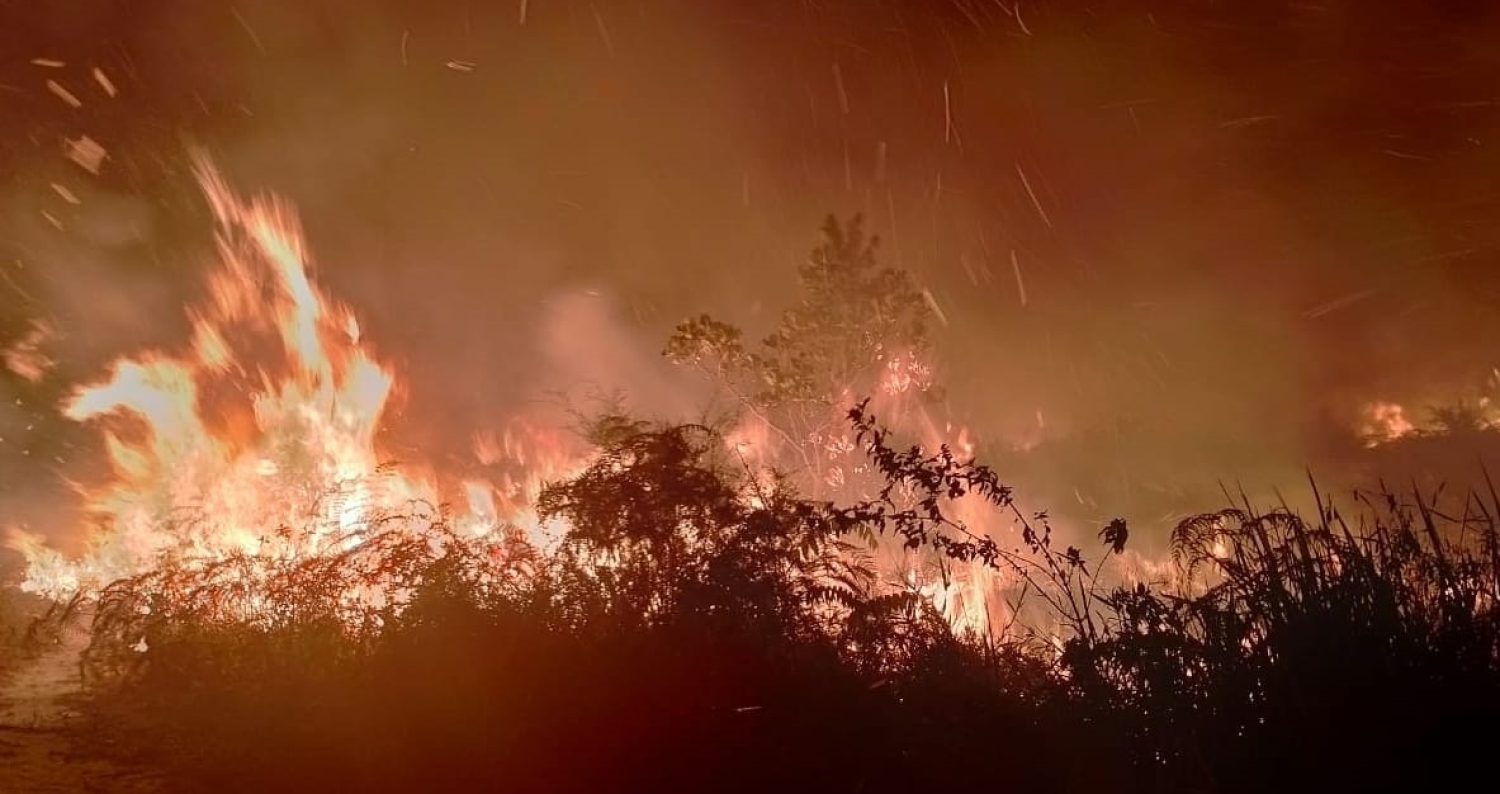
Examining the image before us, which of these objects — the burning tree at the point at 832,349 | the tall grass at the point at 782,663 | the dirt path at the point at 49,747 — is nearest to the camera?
the tall grass at the point at 782,663

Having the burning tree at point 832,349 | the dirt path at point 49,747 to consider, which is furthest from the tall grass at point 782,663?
the burning tree at point 832,349

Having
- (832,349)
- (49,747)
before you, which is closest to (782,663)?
(49,747)

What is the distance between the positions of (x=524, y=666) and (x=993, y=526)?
134 ft

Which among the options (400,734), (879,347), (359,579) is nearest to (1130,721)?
(400,734)

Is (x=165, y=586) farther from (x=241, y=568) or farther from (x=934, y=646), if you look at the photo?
(x=934, y=646)

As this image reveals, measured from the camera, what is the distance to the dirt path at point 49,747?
518 centimetres

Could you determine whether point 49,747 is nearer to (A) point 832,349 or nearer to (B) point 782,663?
(B) point 782,663

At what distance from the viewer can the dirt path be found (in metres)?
5.18

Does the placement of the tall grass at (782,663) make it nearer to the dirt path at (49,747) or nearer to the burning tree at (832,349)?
the dirt path at (49,747)

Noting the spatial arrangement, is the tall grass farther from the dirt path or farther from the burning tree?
the burning tree

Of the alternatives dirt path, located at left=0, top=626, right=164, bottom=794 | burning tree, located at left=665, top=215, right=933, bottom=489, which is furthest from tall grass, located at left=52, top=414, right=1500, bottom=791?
burning tree, located at left=665, top=215, right=933, bottom=489

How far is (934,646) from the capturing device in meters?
6.73

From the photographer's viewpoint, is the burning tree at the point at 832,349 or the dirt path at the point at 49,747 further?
the burning tree at the point at 832,349

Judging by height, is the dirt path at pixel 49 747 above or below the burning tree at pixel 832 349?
below
